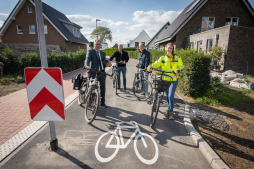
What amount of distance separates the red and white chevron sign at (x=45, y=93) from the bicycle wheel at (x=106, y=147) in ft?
3.39

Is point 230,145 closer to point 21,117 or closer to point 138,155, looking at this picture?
point 138,155

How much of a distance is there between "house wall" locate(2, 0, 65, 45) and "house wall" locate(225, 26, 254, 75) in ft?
70.5

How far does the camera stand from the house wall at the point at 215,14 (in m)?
18.2

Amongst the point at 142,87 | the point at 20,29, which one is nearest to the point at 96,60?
the point at 142,87

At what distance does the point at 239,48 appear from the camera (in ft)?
41.2

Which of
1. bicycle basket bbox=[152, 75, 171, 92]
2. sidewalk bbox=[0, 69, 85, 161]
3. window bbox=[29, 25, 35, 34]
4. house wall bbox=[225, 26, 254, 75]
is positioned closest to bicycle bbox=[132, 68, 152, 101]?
bicycle basket bbox=[152, 75, 171, 92]

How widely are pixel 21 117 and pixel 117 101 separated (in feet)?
10.5

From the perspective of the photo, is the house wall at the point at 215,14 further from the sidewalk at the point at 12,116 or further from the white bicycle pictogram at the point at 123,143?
the sidewalk at the point at 12,116

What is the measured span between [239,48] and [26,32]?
28.4 metres

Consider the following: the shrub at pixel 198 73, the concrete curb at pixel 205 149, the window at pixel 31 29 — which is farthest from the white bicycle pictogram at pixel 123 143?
the window at pixel 31 29

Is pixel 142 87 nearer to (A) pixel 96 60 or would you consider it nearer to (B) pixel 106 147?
(A) pixel 96 60

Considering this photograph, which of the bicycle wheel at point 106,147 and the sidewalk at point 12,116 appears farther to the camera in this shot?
the sidewalk at point 12,116

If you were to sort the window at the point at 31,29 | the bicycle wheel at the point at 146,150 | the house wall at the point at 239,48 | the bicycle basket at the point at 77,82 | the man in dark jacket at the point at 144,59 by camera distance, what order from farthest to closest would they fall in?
the window at the point at 31,29
the house wall at the point at 239,48
the man in dark jacket at the point at 144,59
the bicycle basket at the point at 77,82
the bicycle wheel at the point at 146,150

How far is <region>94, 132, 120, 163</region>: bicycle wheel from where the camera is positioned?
271 centimetres
